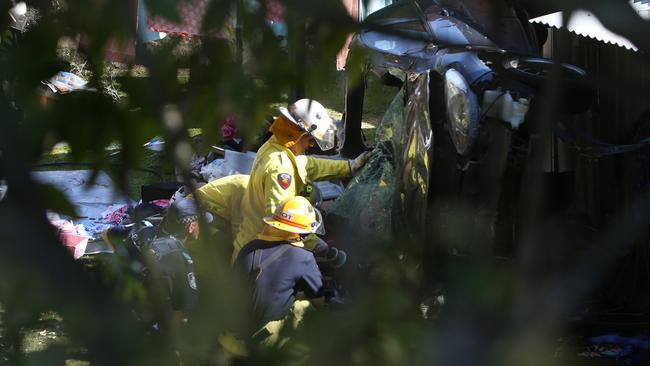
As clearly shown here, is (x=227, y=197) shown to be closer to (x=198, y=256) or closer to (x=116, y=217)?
(x=116, y=217)

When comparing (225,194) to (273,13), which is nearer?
(273,13)

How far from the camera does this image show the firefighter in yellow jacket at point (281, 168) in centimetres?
463

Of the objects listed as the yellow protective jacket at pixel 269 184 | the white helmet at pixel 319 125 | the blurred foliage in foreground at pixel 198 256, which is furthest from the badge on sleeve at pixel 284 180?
the blurred foliage in foreground at pixel 198 256

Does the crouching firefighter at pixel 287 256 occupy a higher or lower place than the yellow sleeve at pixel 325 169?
lower

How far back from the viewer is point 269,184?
15.2ft

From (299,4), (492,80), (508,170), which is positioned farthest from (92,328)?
(492,80)

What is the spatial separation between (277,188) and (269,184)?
64mm

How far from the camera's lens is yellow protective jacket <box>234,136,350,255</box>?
461 cm

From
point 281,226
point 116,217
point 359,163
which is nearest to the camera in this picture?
point 281,226

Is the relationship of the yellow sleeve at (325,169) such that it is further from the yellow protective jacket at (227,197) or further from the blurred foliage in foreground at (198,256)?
the blurred foliage in foreground at (198,256)

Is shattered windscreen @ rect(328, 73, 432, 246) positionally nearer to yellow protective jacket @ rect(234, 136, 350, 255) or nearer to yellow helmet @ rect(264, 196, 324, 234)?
yellow helmet @ rect(264, 196, 324, 234)

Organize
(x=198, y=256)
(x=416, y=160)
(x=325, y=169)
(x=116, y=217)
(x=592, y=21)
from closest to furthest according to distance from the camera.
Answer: (x=198, y=256), (x=592, y=21), (x=416, y=160), (x=325, y=169), (x=116, y=217)

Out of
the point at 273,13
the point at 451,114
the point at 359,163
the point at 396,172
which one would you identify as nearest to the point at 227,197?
the point at 359,163

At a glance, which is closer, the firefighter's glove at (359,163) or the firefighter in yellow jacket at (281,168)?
the firefighter in yellow jacket at (281,168)
